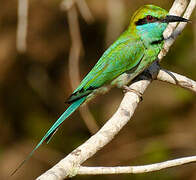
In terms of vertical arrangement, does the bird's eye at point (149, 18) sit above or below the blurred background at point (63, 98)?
above

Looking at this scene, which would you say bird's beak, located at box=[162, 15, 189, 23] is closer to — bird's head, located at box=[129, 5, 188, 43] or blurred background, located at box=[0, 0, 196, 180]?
bird's head, located at box=[129, 5, 188, 43]

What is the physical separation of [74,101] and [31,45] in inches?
94.6

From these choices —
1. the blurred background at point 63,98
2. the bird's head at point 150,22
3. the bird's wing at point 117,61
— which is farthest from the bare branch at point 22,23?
the blurred background at point 63,98

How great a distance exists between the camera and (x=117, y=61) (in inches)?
127

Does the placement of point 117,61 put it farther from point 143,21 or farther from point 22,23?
point 22,23

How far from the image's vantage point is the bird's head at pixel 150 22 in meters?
2.97

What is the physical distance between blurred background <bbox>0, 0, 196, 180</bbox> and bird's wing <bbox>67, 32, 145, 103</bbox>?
1419mm

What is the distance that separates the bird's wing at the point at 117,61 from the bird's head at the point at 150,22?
0.08 meters

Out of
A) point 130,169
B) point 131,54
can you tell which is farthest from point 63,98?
point 130,169

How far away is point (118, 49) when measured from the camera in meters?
3.24

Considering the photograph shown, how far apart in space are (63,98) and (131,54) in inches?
92.6

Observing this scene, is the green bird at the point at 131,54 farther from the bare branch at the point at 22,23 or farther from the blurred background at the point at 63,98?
the blurred background at the point at 63,98

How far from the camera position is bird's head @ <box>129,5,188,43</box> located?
2972 millimetres

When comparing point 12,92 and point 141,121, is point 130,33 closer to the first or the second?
point 141,121
